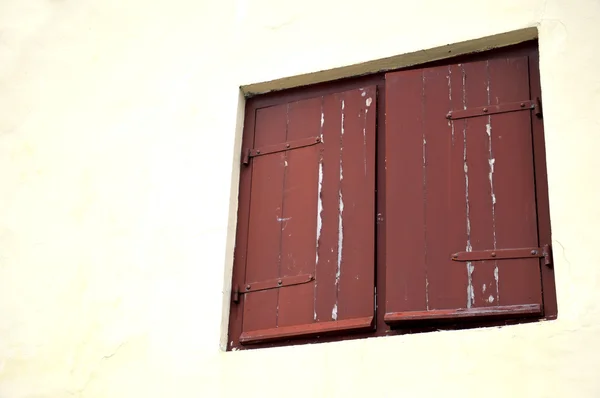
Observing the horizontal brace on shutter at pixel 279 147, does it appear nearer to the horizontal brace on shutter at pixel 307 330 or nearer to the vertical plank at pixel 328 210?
the vertical plank at pixel 328 210

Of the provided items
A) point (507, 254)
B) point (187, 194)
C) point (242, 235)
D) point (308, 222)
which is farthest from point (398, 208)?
point (187, 194)

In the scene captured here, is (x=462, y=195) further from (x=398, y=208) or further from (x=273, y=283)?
(x=273, y=283)

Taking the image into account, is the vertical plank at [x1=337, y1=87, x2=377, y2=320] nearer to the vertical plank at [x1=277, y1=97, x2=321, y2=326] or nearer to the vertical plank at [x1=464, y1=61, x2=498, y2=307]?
the vertical plank at [x1=277, y1=97, x2=321, y2=326]

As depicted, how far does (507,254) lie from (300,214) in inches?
42.4

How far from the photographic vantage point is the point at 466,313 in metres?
4.80

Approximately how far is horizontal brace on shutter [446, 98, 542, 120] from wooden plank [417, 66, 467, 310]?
0.05 meters

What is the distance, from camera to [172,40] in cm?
613

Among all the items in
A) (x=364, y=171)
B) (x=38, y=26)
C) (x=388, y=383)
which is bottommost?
(x=388, y=383)

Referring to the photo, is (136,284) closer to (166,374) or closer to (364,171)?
(166,374)

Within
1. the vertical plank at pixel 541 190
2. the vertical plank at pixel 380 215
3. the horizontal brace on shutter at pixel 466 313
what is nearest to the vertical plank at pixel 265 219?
the vertical plank at pixel 380 215

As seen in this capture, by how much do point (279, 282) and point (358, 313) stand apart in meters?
0.45

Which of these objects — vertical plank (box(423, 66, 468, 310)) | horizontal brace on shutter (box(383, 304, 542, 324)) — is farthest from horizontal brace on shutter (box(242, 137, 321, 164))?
horizontal brace on shutter (box(383, 304, 542, 324))

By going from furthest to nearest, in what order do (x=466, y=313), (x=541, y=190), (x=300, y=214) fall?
(x=300, y=214) → (x=541, y=190) → (x=466, y=313)

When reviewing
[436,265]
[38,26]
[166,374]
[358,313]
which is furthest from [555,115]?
[38,26]
